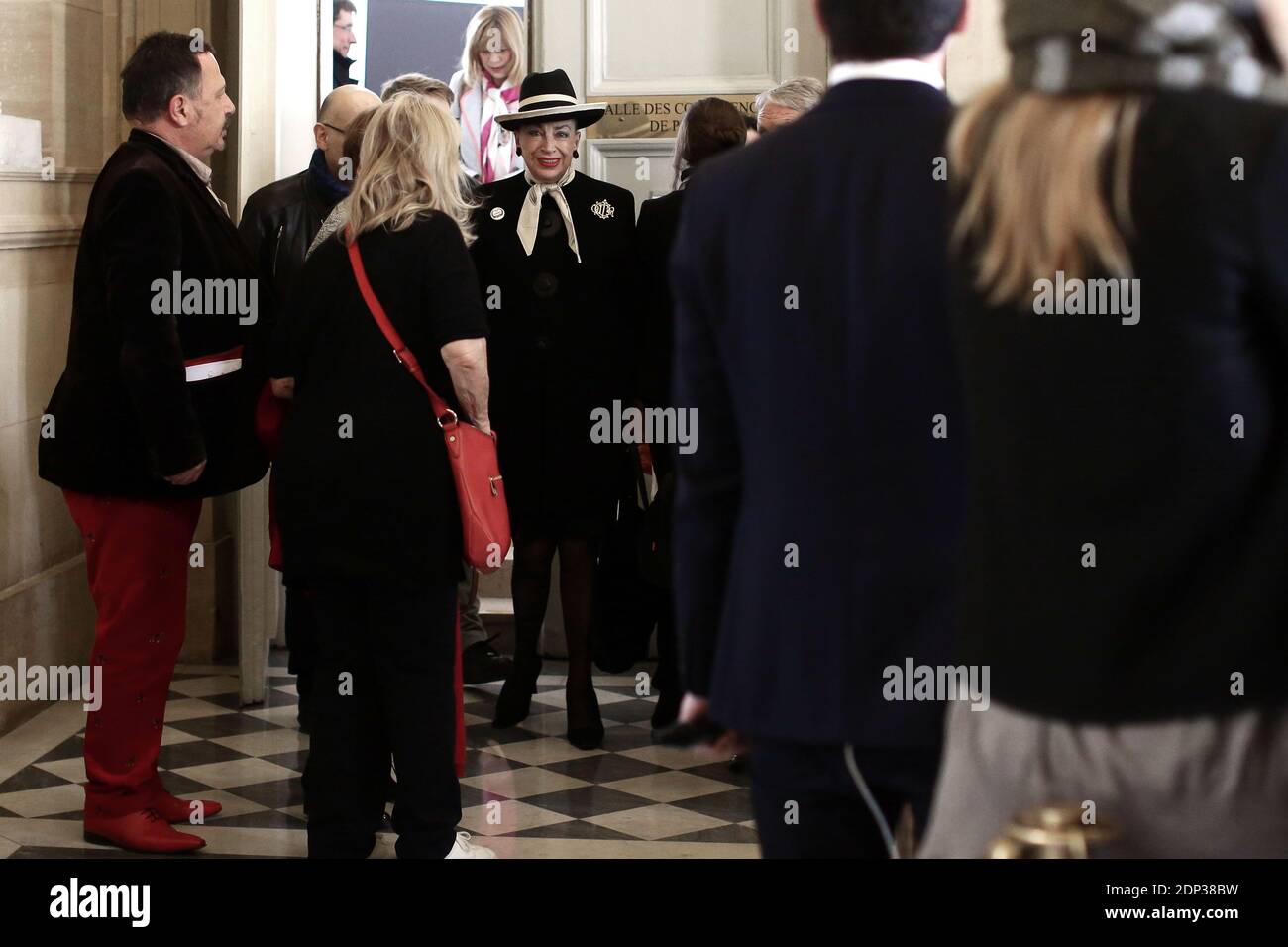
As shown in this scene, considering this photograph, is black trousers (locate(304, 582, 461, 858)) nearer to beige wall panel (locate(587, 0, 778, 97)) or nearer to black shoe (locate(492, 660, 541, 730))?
black shoe (locate(492, 660, 541, 730))

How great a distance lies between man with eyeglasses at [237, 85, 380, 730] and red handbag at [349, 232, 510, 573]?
1.53 metres

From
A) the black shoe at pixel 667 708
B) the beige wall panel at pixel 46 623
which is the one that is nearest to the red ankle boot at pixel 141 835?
the beige wall panel at pixel 46 623

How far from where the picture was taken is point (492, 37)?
7.21 m

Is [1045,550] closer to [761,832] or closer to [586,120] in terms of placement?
[761,832]

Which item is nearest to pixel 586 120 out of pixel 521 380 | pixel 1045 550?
pixel 521 380

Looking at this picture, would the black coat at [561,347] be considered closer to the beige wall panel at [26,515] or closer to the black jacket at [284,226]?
the black jacket at [284,226]

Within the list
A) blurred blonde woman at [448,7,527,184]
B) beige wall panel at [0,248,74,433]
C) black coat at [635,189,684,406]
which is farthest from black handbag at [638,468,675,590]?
blurred blonde woman at [448,7,527,184]

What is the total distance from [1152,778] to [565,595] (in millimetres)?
4064

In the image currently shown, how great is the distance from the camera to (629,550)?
566cm

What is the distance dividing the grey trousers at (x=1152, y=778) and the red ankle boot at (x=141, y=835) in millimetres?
3039

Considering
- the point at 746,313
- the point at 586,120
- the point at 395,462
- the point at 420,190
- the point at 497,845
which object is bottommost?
the point at 497,845

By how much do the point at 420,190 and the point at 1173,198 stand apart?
2486 millimetres

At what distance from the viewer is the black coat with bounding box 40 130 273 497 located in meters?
4.00

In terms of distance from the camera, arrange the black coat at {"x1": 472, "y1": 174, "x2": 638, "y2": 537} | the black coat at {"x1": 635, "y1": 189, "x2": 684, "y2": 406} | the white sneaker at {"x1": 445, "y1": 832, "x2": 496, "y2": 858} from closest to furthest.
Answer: the white sneaker at {"x1": 445, "y1": 832, "x2": 496, "y2": 858} < the black coat at {"x1": 635, "y1": 189, "x2": 684, "y2": 406} < the black coat at {"x1": 472, "y1": 174, "x2": 638, "y2": 537}
